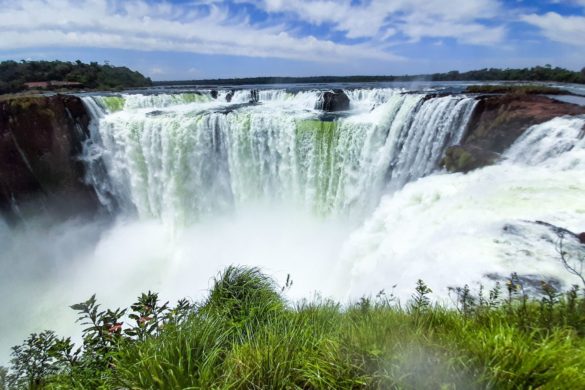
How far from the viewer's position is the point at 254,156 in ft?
49.3

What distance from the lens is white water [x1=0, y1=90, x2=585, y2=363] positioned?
7.43m

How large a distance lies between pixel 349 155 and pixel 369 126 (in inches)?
51.5

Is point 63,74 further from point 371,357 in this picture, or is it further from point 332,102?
point 371,357

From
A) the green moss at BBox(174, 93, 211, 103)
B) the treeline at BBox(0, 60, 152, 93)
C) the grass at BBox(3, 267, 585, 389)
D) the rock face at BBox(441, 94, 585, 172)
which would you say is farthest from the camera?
the treeline at BBox(0, 60, 152, 93)

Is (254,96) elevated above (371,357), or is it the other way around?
(371,357)

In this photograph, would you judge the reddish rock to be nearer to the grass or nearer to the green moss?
the grass

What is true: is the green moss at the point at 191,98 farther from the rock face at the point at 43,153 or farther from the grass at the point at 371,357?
the grass at the point at 371,357

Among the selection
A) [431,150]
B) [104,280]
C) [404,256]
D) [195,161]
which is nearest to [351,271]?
[404,256]

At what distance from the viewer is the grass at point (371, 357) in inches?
85.8

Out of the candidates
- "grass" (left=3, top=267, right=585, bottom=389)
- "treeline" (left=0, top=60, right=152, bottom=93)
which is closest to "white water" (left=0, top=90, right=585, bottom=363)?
"grass" (left=3, top=267, right=585, bottom=389)

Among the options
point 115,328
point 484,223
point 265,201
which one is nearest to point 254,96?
point 265,201

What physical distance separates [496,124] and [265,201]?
9184 millimetres

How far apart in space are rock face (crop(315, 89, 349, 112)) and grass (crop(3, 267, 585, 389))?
1717 centimetres

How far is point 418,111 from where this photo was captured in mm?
12297
